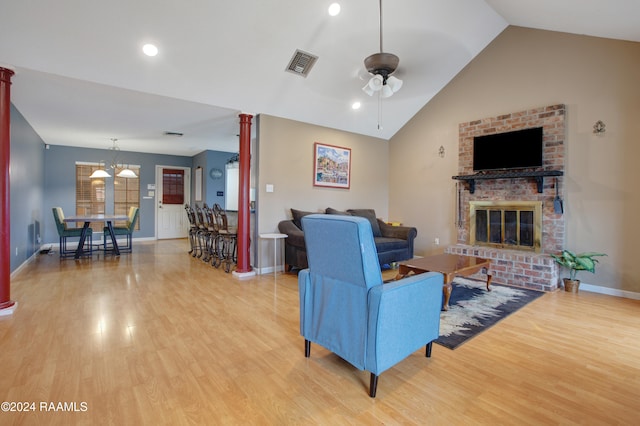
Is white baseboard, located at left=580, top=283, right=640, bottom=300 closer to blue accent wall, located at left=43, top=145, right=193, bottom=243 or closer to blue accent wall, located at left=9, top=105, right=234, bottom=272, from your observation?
blue accent wall, located at left=9, top=105, right=234, bottom=272

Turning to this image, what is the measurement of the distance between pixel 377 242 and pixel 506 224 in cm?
197

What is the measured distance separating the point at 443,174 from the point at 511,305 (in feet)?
9.05

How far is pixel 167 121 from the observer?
5.17 metres

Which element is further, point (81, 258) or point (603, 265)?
point (81, 258)

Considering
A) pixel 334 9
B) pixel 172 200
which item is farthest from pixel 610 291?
pixel 172 200

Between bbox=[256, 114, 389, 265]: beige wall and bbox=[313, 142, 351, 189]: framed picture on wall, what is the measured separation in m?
0.09

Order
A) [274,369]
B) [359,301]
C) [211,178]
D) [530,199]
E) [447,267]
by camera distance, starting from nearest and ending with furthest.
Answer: [359,301], [274,369], [447,267], [530,199], [211,178]

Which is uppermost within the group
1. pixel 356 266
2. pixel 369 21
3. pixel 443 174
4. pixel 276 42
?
pixel 369 21

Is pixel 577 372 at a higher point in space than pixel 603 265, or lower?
lower

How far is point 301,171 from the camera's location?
5.24 m

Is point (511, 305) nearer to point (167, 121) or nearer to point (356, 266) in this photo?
point (356, 266)

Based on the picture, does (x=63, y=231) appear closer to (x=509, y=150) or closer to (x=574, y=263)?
(x=509, y=150)

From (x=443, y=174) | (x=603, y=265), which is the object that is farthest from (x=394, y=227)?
(x=603, y=265)

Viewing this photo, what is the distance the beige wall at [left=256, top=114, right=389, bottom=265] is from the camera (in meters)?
4.82
